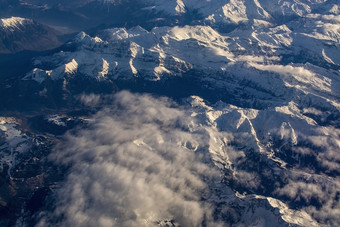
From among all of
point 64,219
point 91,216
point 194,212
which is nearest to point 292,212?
point 194,212

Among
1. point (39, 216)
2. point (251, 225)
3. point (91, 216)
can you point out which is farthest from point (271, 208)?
point (39, 216)

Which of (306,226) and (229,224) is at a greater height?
(306,226)

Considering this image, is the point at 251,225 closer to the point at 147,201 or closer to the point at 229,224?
the point at 229,224

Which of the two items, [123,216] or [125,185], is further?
[125,185]

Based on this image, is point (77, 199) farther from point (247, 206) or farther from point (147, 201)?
point (247, 206)

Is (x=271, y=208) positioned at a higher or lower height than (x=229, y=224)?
higher

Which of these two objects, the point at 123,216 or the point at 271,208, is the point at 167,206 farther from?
the point at 271,208

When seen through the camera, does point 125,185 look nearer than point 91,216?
No
